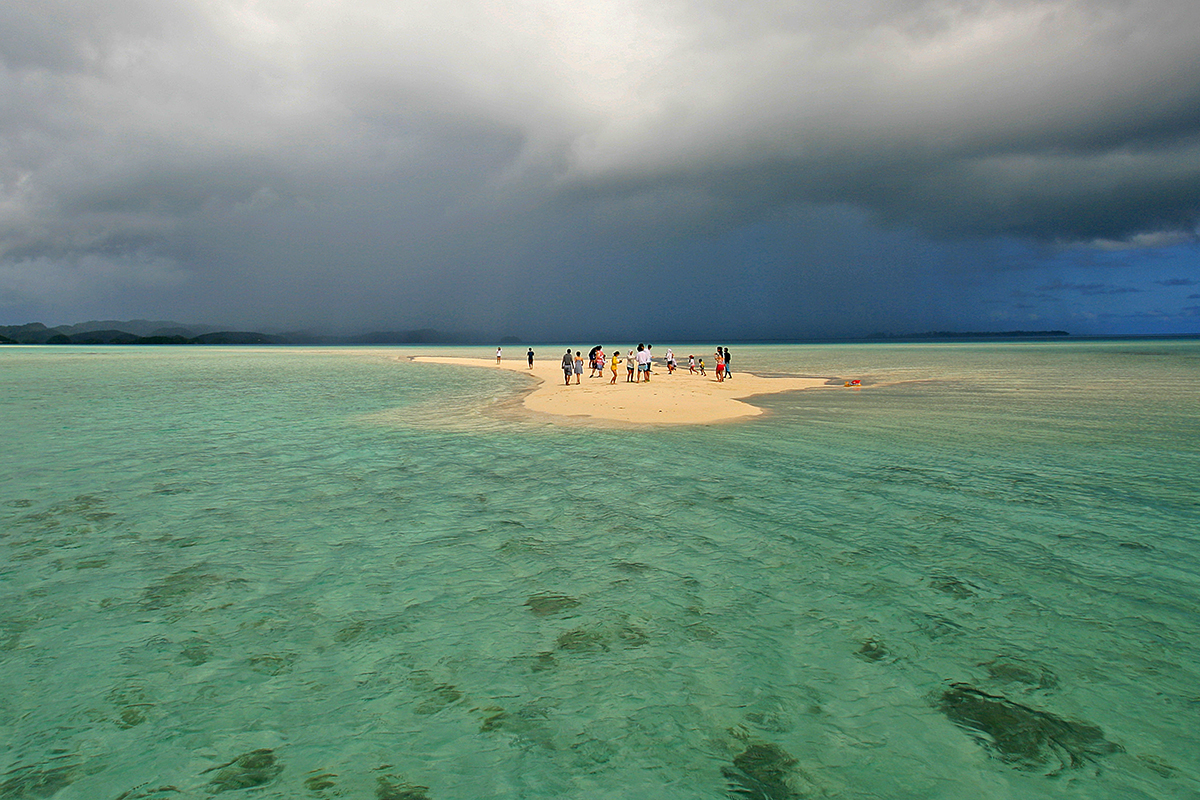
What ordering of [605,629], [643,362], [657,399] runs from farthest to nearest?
[643,362], [657,399], [605,629]

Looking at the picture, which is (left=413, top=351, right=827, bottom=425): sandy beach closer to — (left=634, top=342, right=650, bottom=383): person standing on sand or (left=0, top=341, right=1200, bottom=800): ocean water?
(left=634, top=342, right=650, bottom=383): person standing on sand

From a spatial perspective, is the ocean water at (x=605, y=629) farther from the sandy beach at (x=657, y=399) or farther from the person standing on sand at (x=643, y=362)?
the person standing on sand at (x=643, y=362)

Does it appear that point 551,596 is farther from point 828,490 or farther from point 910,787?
point 828,490

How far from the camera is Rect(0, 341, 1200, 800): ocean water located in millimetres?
5258

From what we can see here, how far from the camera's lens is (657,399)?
1260 inches

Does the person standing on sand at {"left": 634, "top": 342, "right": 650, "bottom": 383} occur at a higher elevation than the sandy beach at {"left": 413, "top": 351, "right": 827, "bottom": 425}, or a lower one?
higher

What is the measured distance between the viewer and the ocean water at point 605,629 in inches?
207

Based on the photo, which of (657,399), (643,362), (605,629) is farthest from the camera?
(643,362)

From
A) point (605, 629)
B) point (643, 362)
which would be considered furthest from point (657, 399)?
point (605, 629)

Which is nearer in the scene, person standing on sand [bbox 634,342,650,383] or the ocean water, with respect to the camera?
the ocean water

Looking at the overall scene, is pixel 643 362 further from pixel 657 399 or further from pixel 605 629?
pixel 605 629

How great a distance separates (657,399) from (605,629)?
2471 cm

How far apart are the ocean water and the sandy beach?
9.64m

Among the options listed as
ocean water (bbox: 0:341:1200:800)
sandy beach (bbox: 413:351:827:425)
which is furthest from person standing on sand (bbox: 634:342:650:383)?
ocean water (bbox: 0:341:1200:800)
